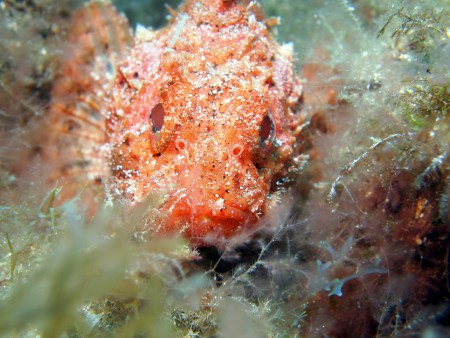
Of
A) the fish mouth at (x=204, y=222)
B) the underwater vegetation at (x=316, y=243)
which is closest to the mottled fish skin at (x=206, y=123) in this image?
the fish mouth at (x=204, y=222)

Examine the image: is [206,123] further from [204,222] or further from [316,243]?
[316,243]

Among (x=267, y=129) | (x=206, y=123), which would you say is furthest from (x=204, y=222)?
(x=267, y=129)

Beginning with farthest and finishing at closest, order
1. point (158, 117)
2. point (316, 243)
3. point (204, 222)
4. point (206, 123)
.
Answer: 1. point (316, 243)
2. point (158, 117)
3. point (206, 123)
4. point (204, 222)

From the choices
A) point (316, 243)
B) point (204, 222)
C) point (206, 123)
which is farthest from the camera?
point (316, 243)

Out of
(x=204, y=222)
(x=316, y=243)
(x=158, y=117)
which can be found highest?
(x=158, y=117)

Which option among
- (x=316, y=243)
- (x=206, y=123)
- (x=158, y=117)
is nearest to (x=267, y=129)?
(x=206, y=123)

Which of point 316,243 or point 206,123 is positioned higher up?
point 206,123

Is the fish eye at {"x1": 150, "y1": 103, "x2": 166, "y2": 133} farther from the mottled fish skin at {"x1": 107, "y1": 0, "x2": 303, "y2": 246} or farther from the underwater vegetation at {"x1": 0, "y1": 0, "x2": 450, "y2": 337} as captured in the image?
the underwater vegetation at {"x1": 0, "y1": 0, "x2": 450, "y2": 337}

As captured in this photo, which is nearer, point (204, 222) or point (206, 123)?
point (204, 222)
